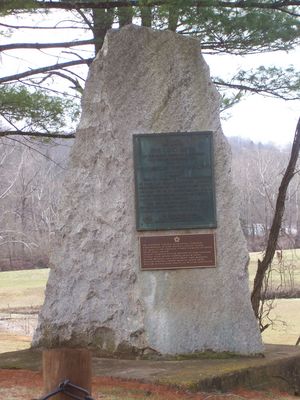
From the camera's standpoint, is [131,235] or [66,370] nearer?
[66,370]

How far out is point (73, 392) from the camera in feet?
8.48

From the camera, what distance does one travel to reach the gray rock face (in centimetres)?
627

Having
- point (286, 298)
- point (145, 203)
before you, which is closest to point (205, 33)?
point (145, 203)

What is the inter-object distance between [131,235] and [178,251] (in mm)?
446

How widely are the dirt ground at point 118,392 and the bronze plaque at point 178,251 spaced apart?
1242 mm

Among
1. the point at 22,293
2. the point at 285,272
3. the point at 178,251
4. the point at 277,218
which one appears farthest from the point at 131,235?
the point at 22,293

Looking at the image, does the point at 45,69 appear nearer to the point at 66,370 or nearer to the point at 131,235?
the point at 131,235

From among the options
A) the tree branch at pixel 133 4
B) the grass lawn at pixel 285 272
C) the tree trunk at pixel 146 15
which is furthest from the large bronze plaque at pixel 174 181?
the grass lawn at pixel 285 272

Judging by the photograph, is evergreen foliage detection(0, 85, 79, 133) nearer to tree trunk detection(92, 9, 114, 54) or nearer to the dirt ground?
tree trunk detection(92, 9, 114, 54)

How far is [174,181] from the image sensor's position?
6.41 m

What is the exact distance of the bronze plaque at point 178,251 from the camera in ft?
20.7

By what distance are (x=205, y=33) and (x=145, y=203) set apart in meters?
4.44

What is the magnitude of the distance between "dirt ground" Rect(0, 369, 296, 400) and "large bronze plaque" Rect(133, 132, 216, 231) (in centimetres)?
153

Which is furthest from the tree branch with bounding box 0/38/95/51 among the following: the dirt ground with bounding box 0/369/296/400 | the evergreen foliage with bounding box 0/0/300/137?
the dirt ground with bounding box 0/369/296/400
